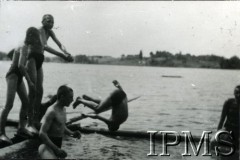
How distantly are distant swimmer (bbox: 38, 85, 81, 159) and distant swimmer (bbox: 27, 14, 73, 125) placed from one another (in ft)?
6.84

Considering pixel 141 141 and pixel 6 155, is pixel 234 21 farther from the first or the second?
pixel 6 155

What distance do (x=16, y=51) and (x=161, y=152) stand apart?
4935mm

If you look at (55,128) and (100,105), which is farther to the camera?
(100,105)

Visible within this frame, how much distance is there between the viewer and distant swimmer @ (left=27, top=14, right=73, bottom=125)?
802 cm

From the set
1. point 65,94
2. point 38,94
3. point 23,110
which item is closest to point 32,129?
point 23,110

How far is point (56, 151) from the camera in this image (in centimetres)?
574

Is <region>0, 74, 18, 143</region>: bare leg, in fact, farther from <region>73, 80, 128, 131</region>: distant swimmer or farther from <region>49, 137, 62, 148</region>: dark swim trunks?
<region>73, 80, 128, 131</region>: distant swimmer

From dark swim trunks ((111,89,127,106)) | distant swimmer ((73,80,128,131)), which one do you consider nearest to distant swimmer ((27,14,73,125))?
distant swimmer ((73,80,128,131))

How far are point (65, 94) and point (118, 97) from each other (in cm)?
357

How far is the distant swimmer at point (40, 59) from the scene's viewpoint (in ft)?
26.3

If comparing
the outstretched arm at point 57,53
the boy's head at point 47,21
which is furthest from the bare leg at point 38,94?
the boy's head at point 47,21

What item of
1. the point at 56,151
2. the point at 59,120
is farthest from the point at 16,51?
the point at 56,151

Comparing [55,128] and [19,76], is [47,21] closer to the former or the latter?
[19,76]

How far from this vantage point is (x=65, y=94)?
595 centimetres
